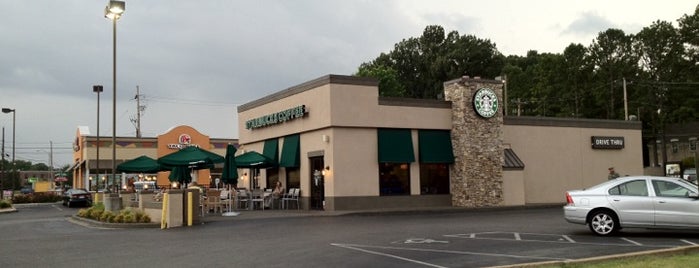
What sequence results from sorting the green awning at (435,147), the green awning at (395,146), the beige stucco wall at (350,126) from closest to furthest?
the beige stucco wall at (350,126)
the green awning at (395,146)
the green awning at (435,147)

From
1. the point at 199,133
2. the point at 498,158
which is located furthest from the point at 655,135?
the point at 199,133

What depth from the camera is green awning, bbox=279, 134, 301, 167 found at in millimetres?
28516

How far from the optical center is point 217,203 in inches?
998

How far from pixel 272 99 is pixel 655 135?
41.6 meters

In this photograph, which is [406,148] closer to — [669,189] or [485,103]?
[485,103]

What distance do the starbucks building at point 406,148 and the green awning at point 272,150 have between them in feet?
0.18

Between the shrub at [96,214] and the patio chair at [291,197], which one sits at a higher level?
the patio chair at [291,197]

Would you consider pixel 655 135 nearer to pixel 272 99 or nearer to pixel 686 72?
pixel 686 72

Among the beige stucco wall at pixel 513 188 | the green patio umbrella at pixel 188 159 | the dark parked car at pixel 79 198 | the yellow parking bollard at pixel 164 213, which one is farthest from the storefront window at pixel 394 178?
the dark parked car at pixel 79 198

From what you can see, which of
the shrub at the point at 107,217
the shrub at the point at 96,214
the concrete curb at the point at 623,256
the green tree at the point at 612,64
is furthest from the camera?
the green tree at the point at 612,64

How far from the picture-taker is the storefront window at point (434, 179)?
27922 mm

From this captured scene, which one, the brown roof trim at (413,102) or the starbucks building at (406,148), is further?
the brown roof trim at (413,102)

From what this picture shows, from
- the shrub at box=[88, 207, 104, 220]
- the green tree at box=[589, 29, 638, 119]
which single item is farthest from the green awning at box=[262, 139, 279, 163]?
the green tree at box=[589, 29, 638, 119]

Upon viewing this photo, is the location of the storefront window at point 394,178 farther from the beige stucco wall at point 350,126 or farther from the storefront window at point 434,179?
the storefront window at point 434,179
